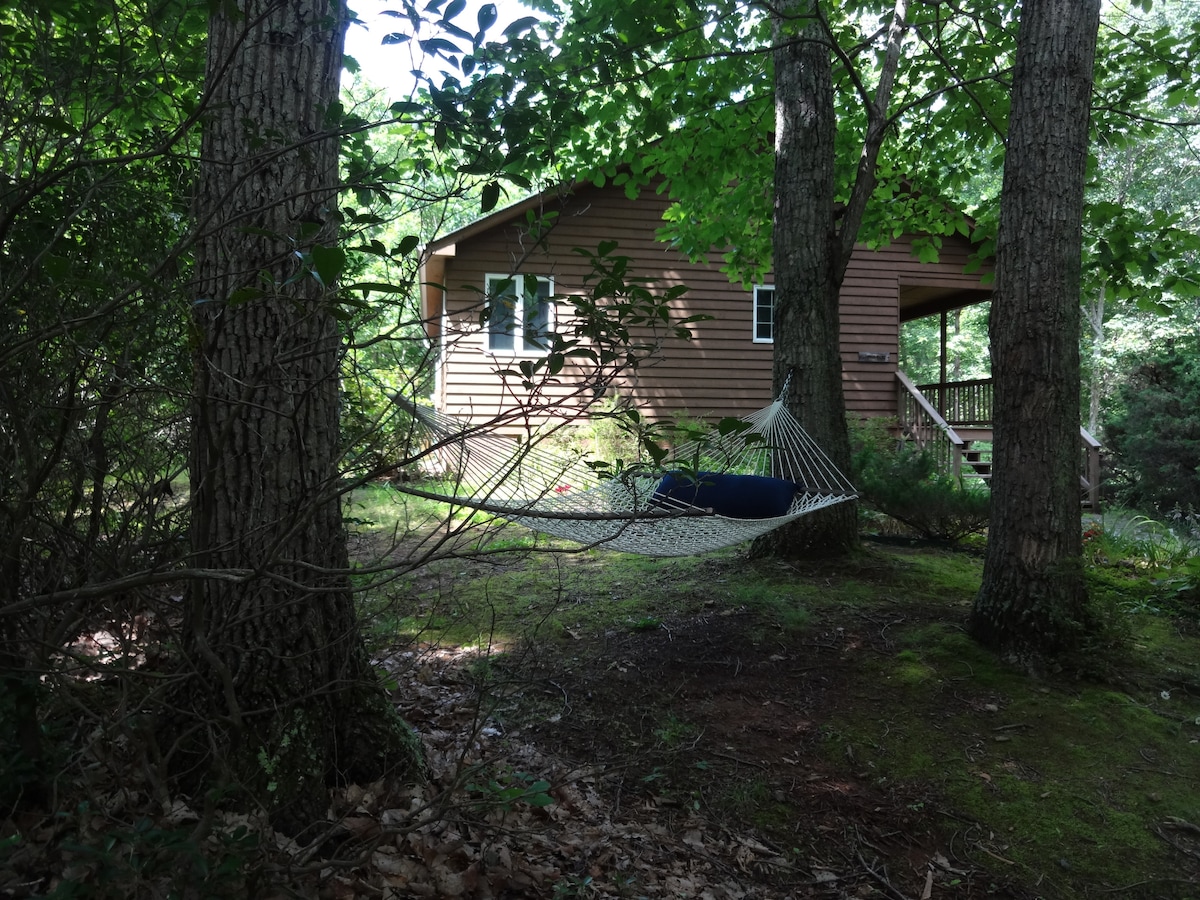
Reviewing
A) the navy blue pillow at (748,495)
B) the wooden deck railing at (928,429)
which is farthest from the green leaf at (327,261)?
the wooden deck railing at (928,429)

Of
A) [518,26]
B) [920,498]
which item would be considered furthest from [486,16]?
[920,498]

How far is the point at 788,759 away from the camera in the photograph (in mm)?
2516

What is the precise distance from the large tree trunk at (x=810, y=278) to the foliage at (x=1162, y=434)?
7789mm

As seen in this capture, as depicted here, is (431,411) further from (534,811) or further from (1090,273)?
(1090,273)

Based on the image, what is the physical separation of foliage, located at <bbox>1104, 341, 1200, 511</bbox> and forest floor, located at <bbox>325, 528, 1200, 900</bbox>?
7699 mm

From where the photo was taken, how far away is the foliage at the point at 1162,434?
9.90 meters

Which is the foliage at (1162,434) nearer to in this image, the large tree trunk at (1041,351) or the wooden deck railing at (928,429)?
the wooden deck railing at (928,429)

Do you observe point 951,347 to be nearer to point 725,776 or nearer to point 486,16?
point 725,776

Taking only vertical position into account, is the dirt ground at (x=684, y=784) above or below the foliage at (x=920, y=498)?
below

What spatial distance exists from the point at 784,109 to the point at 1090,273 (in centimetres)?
213

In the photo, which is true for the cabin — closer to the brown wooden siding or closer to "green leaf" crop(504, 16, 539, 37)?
the brown wooden siding

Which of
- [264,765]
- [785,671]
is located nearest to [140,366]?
[264,765]

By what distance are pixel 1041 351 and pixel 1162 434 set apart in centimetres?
905

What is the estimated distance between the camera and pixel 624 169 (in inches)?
370
